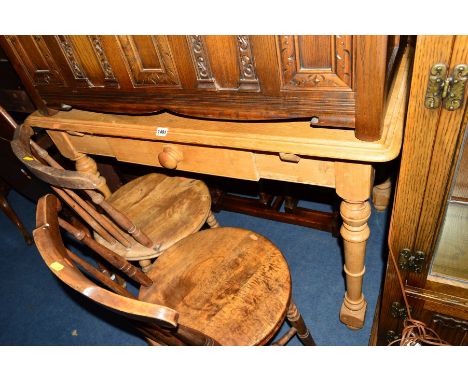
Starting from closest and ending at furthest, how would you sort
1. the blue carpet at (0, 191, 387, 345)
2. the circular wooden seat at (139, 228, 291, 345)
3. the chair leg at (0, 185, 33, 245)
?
the circular wooden seat at (139, 228, 291, 345) → the blue carpet at (0, 191, 387, 345) → the chair leg at (0, 185, 33, 245)

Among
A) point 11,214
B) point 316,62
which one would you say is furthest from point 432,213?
point 11,214

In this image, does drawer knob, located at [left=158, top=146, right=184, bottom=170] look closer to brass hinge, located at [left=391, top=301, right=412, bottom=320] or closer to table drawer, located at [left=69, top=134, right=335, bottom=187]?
table drawer, located at [left=69, top=134, right=335, bottom=187]

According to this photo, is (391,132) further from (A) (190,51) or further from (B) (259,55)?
(A) (190,51)

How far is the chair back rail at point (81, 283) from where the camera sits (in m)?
0.60

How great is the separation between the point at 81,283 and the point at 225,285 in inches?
21.3

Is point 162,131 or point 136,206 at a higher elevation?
point 162,131

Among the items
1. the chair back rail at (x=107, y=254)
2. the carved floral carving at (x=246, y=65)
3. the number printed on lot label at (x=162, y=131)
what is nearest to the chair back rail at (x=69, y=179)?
the chair back rail at (x=107, y=254)

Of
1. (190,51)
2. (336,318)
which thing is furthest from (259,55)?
(336,318)

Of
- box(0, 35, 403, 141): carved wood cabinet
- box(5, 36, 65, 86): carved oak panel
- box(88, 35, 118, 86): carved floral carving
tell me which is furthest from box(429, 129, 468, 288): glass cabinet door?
box(5, 36, 65, 86): carved oak panel

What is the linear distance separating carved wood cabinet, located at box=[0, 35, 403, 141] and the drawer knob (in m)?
0.14

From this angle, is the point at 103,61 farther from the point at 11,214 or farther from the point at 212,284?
the point at 11,214

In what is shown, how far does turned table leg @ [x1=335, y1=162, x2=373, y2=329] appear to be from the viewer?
38.5 inches

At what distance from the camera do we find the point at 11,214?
2125 mm

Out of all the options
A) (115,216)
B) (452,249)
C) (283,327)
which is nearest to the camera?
(452,249)
